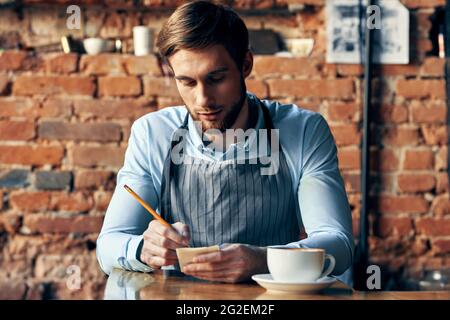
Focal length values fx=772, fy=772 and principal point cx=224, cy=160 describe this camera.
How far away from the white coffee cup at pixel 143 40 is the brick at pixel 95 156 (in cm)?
34

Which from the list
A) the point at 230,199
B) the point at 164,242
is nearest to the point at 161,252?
the point at 164,242

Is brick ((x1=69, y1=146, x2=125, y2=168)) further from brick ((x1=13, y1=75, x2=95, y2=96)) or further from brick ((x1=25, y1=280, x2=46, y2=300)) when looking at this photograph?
brick ((x1=25, y1=280, x2=46, y2=300))

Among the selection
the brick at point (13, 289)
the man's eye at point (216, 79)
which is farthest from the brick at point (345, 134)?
the brick at point (13, 289)

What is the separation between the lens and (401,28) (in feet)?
8.46

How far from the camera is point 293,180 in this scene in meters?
1.61

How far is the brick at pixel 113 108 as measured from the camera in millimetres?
2553

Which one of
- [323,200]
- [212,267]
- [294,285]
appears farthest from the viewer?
[323,200]

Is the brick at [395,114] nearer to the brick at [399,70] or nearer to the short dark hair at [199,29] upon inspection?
the brick at [399,70]

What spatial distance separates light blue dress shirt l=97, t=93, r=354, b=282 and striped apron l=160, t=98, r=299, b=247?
22 millimetres

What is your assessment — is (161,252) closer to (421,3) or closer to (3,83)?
(3,83)

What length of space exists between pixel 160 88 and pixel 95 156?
Answer: 31 cm
